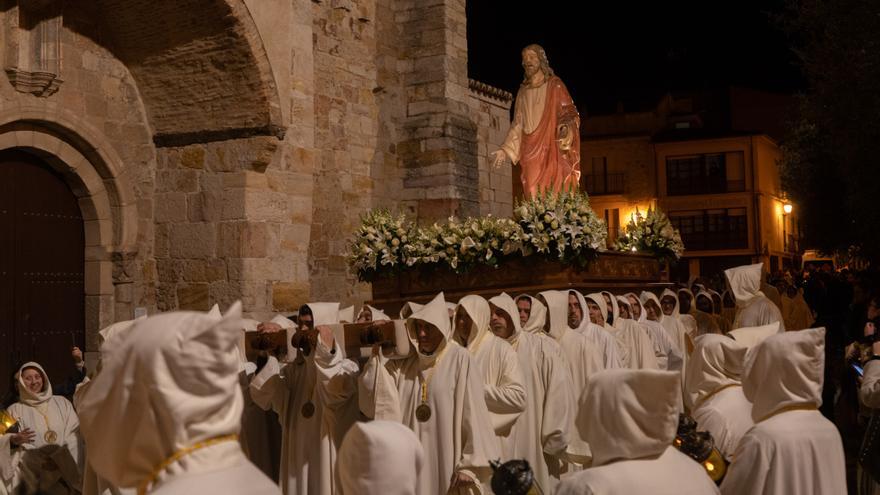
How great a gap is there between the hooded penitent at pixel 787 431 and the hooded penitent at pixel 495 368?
2.51m

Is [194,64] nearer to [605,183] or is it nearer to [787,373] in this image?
[787,373]

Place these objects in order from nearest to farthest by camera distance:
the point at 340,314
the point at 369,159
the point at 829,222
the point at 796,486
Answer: the point at 796,486, the point at 340,314, the point at 369,159, the point at 829,222

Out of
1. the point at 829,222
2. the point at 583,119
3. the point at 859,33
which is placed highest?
the point at 583,119

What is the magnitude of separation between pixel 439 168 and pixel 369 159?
1153 mm

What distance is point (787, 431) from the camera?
4371 millimetres

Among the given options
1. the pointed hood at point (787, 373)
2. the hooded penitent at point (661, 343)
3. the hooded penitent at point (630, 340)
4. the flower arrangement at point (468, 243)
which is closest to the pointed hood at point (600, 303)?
the hooded penitent at point (630, 340)

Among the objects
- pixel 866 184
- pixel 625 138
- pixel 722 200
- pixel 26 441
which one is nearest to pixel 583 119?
pixel 625 138

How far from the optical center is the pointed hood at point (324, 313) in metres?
8.23

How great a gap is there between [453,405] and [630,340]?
4.46 m

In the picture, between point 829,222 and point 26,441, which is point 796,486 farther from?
point 829,222

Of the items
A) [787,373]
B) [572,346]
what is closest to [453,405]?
[787,373]

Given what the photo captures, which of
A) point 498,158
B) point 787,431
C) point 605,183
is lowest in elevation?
point 787,431

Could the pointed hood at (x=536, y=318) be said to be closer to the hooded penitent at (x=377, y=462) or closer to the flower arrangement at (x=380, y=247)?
the flower arrangement at (x=380, y=247)

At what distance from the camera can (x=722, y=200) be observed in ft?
146
